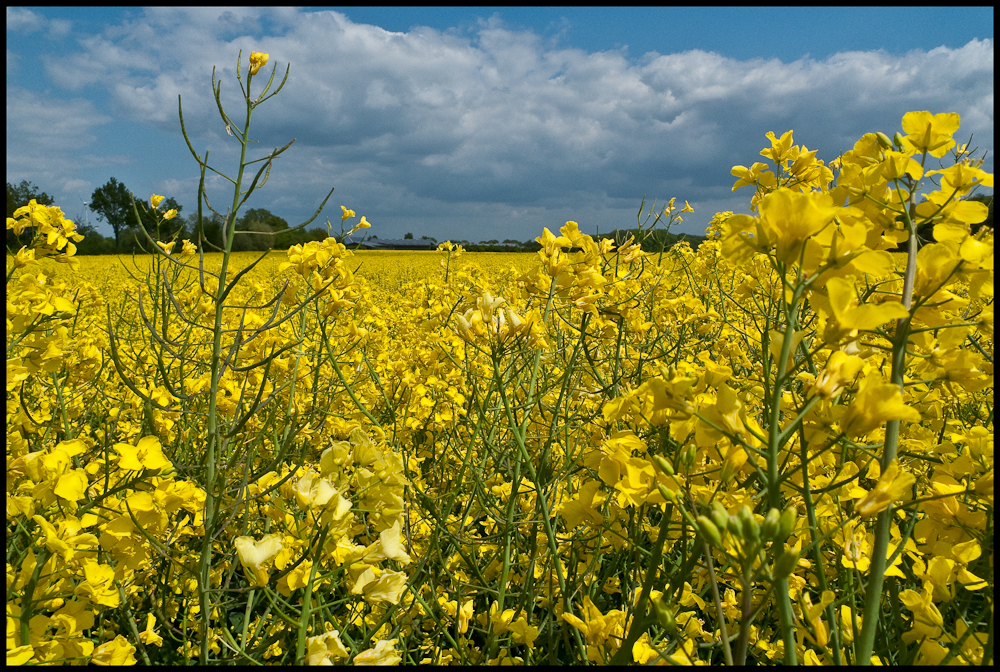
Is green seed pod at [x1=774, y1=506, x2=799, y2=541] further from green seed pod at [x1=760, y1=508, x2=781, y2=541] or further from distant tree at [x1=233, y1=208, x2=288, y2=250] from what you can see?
distant tree at [x1=233, y1=208, x2=288, y2=250]

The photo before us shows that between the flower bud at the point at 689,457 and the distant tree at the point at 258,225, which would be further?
the distant tree at the point at 258,225

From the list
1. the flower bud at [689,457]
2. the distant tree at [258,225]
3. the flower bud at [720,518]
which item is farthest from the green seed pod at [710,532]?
the distant tree at [258,225]

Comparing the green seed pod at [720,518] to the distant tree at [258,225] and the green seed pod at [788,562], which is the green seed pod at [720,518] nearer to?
the green seed pod at [788,562]

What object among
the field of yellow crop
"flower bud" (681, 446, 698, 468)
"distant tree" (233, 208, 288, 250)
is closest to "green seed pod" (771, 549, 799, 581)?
the field of yellow crop

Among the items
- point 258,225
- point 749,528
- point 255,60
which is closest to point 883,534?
point 749,528

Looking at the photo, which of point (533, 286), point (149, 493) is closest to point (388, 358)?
point (533, 286)

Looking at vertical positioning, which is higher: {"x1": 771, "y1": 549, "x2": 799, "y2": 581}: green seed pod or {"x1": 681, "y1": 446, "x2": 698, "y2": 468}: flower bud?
{"x1": 681, "y1": 446, "x2": 698, "y2": 468}: flower bud

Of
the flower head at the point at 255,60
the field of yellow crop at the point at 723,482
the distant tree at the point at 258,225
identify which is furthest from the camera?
Result: the distant tree at the point at 258,225

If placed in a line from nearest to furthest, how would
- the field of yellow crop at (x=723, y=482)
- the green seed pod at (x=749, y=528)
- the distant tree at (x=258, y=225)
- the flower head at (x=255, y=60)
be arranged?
the green seed pod at (x=749, y=528)
the field of yellow crop at (x=723, y=482)
the flower head at (x=255, y=60)
the distant tree at (x=258, y=225)

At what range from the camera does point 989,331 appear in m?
0.83

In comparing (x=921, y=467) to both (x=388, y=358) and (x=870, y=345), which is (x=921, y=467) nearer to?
(x=870, y=345)

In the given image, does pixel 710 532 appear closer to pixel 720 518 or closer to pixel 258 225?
pixel 720 518

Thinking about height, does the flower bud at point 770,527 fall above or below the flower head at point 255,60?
below

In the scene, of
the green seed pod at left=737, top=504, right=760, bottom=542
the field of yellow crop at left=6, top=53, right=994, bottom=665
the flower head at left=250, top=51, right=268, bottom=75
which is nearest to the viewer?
the green seed pod at left=737, top=504, right=760, bottom=542
